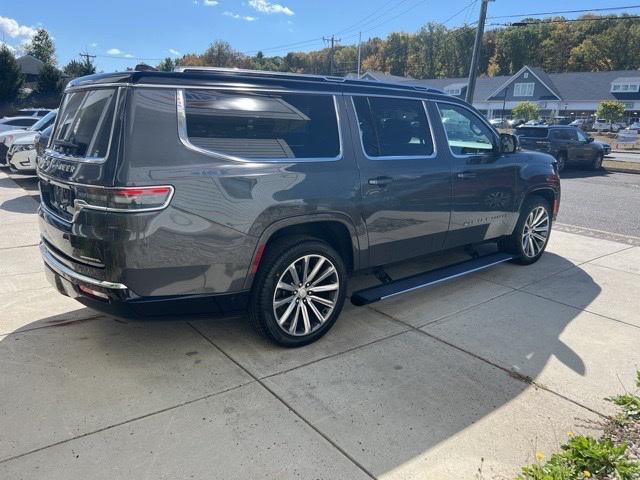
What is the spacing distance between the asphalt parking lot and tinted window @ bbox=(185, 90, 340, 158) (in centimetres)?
127

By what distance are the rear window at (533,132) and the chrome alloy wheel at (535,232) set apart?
44.7 ft

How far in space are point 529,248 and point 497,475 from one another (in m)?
3.92

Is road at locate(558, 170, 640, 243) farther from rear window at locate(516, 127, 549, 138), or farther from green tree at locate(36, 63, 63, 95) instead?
green tree at locate(36, 63, 63, 95)

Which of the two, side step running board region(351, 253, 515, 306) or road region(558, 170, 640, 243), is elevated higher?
side step running board region(351, 253, 515, 306)

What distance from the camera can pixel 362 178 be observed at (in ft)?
12.7

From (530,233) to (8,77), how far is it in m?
45.7

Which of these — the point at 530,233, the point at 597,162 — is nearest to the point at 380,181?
the point at 530,233

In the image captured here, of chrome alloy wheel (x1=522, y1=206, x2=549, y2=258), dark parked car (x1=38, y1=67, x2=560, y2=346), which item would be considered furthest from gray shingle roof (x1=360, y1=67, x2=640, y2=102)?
dark parked car (x1=38, y1=67, x2=560, y2=346)

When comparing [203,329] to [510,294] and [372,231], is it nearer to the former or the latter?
[372,231]

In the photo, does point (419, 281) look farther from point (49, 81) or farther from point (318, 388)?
point (49, 81)

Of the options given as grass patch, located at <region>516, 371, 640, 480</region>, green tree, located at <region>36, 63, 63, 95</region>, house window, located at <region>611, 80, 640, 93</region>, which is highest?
green tree, located at <region>36, 63, 63, 95</region>

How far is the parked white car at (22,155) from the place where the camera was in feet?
35.2

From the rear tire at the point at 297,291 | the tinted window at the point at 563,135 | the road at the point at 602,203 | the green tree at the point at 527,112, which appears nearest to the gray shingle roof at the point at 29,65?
the green tree at the point at 527,112

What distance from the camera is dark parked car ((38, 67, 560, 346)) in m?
2.94
